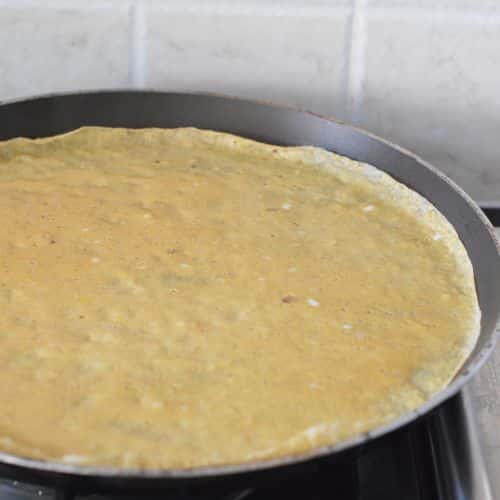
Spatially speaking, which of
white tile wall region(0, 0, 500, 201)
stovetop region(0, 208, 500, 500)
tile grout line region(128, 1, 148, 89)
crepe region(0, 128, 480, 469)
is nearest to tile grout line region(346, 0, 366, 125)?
white tile wall region(0, 0, 500, 201)

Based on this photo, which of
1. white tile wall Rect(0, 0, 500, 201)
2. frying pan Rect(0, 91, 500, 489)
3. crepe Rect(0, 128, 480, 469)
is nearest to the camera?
crepe Rect(0, 128, 480, 469)

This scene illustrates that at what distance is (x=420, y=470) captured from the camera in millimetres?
954

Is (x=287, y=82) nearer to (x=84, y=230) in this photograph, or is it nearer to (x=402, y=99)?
(x=402, y=99)

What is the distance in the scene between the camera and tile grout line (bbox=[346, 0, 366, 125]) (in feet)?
4.23

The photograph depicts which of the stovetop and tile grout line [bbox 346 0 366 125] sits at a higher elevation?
tile grout line [bbox 346 0 366 125]

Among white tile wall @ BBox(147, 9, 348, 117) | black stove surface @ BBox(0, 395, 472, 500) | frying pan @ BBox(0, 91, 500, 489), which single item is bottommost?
black stove surface @ BBox(0, 395, 472, 500)

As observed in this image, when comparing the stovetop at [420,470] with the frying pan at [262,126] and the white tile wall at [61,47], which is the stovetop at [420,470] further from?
the white tile wall at [61,47]

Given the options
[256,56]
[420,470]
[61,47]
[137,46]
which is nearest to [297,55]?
[256,56]

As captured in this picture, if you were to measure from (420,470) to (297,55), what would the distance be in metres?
0.63

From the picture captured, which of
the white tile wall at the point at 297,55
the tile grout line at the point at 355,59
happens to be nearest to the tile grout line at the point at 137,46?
the white tile wall at the point at 297,55

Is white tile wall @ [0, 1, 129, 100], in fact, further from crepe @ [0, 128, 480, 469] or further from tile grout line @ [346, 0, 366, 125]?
tile grout line @ [346, 0, 366, 125]

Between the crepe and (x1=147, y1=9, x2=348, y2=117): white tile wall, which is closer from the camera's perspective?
the crepe

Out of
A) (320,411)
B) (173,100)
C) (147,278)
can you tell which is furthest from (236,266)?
(173,100)

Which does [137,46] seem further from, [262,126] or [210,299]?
[210,299]
